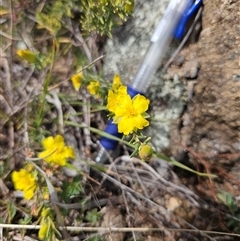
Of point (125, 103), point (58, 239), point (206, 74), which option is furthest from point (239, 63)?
point (58, 239)

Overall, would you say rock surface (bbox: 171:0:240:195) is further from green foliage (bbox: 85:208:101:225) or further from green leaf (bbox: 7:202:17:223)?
green leaf (bbox: 7:202:17:223)

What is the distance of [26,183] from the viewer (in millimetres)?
1374

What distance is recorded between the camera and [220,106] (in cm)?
131

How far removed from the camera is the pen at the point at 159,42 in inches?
53.1

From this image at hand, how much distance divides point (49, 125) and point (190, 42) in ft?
2.03

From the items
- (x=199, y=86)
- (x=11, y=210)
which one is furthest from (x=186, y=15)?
(x=11, y=210)

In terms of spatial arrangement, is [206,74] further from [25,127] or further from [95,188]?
[25,127]

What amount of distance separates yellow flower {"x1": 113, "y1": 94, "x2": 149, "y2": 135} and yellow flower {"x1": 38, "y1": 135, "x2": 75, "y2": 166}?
1.05ft

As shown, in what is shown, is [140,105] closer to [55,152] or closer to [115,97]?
[115,97]

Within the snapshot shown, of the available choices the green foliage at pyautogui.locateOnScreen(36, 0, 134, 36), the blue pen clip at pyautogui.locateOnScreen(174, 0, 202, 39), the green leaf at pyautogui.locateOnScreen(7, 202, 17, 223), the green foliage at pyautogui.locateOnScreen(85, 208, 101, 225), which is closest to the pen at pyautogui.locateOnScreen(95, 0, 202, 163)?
the blue pen clip at pyautogui.locateOnScreen(174, 0, 202, 39)

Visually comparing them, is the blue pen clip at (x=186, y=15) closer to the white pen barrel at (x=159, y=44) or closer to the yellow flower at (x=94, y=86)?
the white pen barrel at (x=159, y=44)

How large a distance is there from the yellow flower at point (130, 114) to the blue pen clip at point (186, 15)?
37 centimetres

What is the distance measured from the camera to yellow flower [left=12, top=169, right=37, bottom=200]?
1.36m

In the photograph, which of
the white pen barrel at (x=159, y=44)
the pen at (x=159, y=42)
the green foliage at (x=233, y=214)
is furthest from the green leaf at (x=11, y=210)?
the green foliage at (x=233, y=214)
